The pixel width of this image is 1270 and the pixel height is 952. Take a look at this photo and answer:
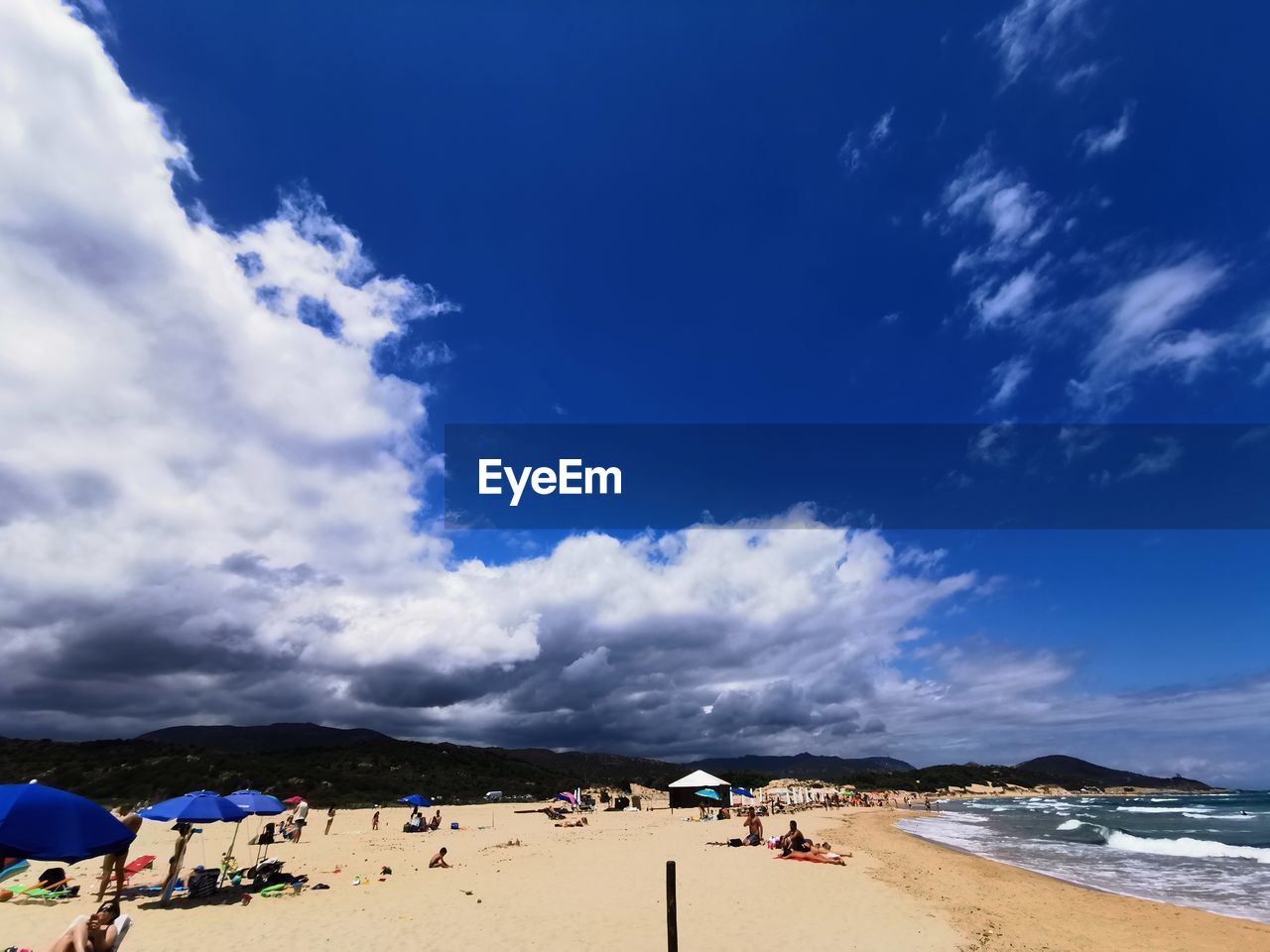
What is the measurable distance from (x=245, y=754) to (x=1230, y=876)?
81.1 meters

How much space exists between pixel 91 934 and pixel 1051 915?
1809cm

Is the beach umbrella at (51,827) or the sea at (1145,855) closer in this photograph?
the beach umbrella at (51,827)

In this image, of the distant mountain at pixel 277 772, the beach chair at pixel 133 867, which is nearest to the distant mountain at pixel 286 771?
the distant mountain at pixel 277 772

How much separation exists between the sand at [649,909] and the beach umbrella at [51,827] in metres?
5.76

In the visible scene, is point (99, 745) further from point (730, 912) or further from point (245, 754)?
point (730, 912)

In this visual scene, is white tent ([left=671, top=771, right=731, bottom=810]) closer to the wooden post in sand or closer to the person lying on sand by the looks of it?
the person lying on sand

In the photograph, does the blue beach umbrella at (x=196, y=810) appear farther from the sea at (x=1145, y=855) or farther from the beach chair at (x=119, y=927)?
the sea at (x=1145, y=855)

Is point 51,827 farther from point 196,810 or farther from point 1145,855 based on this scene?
point 1145,855

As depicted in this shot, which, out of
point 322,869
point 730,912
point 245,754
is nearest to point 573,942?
point 730,912

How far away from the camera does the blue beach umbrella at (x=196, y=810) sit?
13.2 m

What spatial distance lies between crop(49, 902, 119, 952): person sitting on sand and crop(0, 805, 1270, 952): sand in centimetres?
370

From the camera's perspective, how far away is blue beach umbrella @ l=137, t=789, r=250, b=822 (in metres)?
13.2

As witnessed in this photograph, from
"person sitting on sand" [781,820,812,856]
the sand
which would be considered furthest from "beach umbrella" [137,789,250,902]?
"person sitting on sand" [781,820,812,856]

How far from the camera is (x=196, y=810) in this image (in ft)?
43.9
